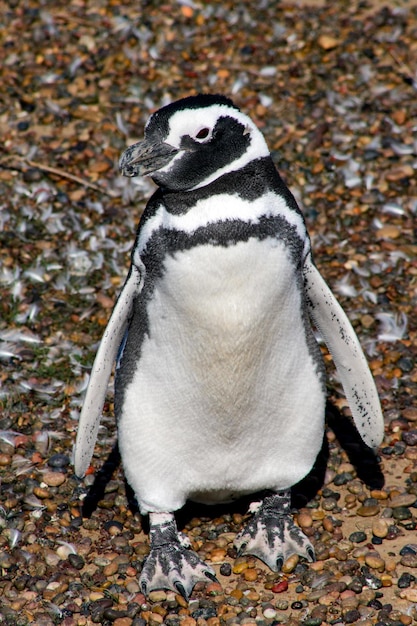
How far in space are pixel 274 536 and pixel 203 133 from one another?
1465mm

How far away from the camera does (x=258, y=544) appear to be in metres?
3.61

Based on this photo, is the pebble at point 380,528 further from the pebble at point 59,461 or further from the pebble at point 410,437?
the pebble at point 59,461

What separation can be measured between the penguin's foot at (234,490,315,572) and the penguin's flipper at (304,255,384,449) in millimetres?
399

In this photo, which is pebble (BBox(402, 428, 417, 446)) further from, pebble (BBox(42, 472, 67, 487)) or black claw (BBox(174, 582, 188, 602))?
pebble (BBox(42, 472, 67, 487))

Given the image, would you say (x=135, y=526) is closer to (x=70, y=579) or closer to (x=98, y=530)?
(x=98, y=530)

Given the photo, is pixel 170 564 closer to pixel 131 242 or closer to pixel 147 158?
pixel 147 158

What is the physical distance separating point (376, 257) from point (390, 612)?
2.16m

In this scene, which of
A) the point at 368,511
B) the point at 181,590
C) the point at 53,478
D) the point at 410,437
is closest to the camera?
the point at 181,590

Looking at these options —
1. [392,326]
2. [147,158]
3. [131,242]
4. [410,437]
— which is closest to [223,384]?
[147,158]

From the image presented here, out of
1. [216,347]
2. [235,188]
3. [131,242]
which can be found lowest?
[131,242]

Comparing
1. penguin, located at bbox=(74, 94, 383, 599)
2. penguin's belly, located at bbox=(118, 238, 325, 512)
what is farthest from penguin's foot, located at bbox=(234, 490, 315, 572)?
penguin's belly, located at bbox=(118, 238, 325, 512)

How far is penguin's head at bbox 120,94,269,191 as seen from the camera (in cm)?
305

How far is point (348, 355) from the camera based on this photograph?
3.60m

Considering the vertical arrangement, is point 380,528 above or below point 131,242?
above
